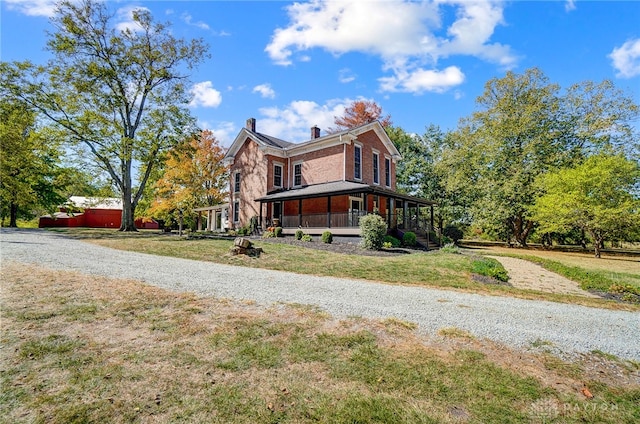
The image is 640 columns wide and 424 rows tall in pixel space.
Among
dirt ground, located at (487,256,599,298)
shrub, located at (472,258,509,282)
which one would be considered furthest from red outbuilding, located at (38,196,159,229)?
dirt ground, located at (487,256,599,298)

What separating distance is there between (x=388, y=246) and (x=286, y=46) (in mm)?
10715

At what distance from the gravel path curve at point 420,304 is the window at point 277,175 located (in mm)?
16179

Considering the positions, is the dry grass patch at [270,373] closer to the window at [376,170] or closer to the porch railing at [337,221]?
the porch railing at [337,221]

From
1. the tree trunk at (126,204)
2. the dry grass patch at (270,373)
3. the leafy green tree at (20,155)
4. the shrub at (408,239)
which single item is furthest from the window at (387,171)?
the leafy green tree at (20,155)

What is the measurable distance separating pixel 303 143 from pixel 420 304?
19.5 m

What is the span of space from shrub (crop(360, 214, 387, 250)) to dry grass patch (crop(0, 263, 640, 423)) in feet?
35.9

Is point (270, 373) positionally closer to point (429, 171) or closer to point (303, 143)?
point (303, 143)

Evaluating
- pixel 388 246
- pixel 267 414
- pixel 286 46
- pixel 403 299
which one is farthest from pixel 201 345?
pixel 388 246

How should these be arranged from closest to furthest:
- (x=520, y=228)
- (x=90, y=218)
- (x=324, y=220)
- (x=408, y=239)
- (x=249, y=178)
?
(x=408, y=239), (x=324, y=220), (x=249, y=178), (x=520, y=228), (x=90, y=218)

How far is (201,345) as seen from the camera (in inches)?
144

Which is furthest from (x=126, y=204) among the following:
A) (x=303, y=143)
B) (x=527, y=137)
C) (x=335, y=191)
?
(x=527, y=137)

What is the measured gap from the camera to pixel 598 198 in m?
20.4

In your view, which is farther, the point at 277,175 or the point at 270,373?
the point at 277,175

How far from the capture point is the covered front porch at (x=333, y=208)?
1855 centimetres
